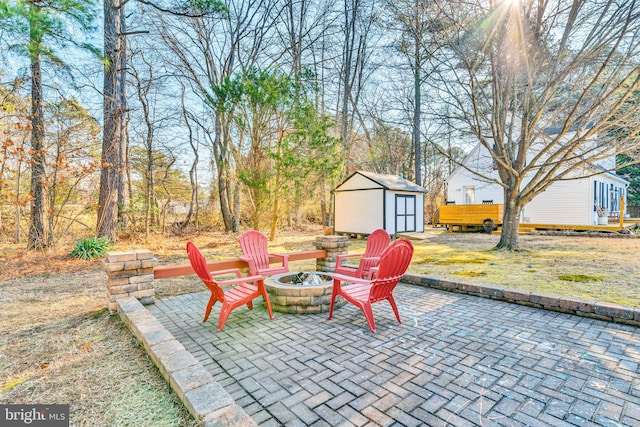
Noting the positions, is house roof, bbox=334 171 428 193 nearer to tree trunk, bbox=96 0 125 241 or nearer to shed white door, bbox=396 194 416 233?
shed white door, bbox=396 194 416 233

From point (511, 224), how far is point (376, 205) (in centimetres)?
459

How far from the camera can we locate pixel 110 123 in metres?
7.80

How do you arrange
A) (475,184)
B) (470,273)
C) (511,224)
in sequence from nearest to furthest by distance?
(470,273) < (511,224) < (475,184)

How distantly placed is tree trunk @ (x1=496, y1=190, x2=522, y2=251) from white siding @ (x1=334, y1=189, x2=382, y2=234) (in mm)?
4121

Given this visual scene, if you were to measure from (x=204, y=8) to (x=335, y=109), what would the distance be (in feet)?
33.5

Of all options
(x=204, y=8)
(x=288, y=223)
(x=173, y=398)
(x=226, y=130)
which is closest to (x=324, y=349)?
(x=173, y=398)

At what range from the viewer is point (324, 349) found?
8.80 ft

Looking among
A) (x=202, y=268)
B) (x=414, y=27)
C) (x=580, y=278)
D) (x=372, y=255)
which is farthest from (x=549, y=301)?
(x=414, y=27)

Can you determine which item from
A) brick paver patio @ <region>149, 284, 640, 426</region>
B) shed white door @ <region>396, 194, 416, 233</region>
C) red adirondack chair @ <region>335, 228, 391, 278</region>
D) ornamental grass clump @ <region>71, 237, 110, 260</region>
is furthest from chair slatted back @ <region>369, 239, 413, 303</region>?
shed white door @ <region>396, 194, 416, 233</region>

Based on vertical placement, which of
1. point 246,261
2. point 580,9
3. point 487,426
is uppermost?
point 580,9

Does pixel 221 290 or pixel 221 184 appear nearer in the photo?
pixel 221 290

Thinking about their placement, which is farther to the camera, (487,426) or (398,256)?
(398,256)

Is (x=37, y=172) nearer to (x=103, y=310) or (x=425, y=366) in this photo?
(x=103, y=310)

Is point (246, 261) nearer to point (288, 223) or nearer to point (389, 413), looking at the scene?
point (389, 413)
